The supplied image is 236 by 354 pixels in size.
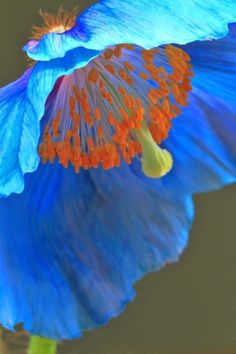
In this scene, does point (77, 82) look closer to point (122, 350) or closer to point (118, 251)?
point (118, 251)

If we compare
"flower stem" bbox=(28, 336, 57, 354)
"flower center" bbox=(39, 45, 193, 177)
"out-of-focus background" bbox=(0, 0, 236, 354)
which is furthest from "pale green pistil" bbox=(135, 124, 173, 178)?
"out-of-focus background" bbox=(0, 0, 236, 354)

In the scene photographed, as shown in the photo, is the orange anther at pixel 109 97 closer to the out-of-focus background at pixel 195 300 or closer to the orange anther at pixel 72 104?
the orange anther at pixel 72 104

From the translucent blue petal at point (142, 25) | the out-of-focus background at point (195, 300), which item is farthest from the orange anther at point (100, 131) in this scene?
the out-of-focus background at point (195, 300)

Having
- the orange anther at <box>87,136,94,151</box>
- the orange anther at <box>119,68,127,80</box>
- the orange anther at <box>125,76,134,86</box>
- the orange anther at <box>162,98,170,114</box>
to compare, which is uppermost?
the orange anther at <box>119,68,127,80</box>

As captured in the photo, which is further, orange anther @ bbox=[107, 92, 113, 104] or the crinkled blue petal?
orange anther @ bbox=[107, 92, 113, 104]

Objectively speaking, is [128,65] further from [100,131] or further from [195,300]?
[195,300]

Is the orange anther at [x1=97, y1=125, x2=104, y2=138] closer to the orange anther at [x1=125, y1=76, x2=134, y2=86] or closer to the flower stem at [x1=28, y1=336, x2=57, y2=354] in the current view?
the orange anther at [x1=125, y1=76, x2=134, y2=86]

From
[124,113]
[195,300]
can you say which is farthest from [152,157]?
[195,300]

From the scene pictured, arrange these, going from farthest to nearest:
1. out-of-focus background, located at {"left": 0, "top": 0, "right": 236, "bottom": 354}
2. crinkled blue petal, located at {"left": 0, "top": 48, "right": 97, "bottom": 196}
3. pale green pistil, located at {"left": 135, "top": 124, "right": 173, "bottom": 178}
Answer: out-of-focus background, located at {"left": 0, "top": 0, "right": 236, "bottom": 354}, pale green pistil, located at {"left": 135, "top": 124, "right": 173, "bottom": 178}, crinkled blue petal, located at {"left": 0, "top": 48, "right": 97, "bottom": 196}
